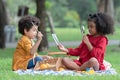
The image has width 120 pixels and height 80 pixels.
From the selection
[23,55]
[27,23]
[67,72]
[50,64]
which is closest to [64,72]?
[67,72]

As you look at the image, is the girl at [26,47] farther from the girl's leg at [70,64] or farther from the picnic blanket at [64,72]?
the girl's leg at [70,64]

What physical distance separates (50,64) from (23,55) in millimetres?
563

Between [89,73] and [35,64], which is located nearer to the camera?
[89,73]

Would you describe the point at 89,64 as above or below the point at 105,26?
below

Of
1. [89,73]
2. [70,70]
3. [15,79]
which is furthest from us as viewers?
[70,70]

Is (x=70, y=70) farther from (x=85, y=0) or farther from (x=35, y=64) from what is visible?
(x=85, y=0)

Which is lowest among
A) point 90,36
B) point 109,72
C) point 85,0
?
point 85,0

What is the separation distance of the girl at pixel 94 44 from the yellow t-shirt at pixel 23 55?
0.60m

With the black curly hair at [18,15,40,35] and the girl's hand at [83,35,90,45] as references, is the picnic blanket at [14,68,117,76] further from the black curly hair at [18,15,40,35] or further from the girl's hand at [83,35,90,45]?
the black curly hair at [18,15,40,35]

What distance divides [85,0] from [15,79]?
6099 centimetres

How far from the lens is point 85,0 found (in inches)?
2692

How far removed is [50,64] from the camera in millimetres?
9453

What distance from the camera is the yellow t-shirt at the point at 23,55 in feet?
31.1

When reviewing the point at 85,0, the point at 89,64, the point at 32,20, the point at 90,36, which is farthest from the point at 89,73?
the point at 85,0
